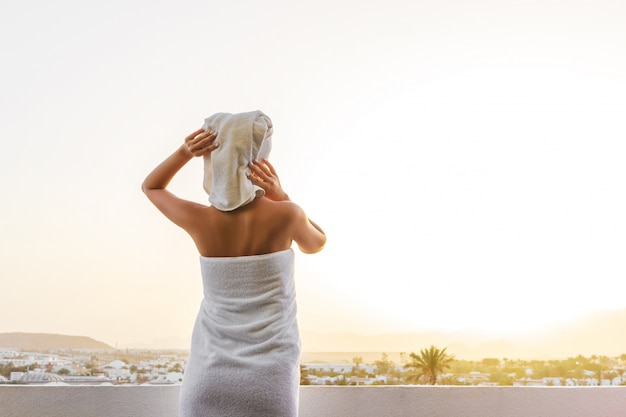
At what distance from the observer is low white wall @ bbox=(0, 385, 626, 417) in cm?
231

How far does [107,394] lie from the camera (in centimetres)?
233

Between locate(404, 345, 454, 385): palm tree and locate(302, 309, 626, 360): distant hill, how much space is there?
2 cm

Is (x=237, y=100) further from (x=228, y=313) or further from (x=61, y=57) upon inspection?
(x=228, y=313)

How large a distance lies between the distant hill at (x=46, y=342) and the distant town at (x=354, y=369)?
0.02m

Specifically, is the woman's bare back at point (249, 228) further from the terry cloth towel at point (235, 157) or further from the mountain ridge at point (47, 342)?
the mountain ridge at point (47, 342)

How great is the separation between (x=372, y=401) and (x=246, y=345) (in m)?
0.64

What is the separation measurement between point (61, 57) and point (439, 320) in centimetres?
183

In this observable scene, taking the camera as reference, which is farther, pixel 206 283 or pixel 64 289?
pixel 64 289

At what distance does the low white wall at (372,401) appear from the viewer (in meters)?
2.31

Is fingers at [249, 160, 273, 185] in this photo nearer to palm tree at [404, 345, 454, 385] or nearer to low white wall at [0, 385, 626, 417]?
low white wall at [0, 385, 626, 417]

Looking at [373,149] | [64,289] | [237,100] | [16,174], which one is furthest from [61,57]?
[373,149]

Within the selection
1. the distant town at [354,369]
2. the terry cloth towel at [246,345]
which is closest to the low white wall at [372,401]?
the distant town at [354,369]

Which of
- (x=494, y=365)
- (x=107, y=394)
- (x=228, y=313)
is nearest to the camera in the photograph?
(x=228, y=313)

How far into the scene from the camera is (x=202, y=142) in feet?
6.81
